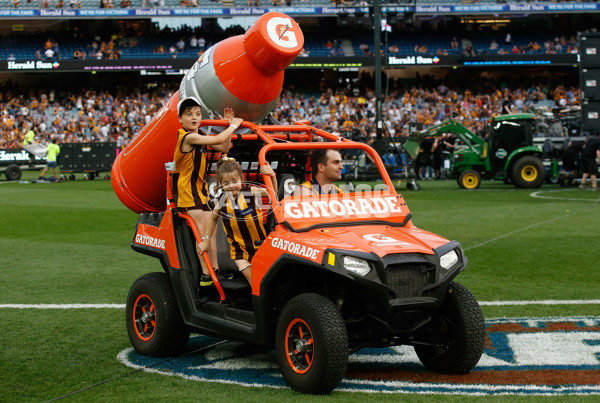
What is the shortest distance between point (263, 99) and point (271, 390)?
3.15 meters

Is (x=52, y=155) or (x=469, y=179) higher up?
(x=52, y=155)

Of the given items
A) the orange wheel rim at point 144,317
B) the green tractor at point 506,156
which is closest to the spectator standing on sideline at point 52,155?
the green tractor at point 506,156

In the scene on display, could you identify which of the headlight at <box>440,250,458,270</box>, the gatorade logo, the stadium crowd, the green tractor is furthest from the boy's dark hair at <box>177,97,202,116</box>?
the stadium crowd

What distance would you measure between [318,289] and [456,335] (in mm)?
1042

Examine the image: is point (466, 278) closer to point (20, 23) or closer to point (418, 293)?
point (418, 293)

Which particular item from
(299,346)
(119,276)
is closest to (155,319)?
(299,346)

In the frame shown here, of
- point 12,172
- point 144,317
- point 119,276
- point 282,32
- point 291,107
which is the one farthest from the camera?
point 291,107

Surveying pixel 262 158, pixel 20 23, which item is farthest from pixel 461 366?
pixel 20 23

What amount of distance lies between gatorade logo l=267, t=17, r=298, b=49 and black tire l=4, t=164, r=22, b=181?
31.8 meters

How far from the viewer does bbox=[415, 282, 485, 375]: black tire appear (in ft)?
18.6

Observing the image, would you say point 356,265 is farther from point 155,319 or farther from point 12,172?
point 12,172

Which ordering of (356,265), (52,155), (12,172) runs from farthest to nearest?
(12,172), (52,155), (356,265)

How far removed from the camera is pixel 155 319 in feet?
21.8

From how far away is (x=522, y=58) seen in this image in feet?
173
